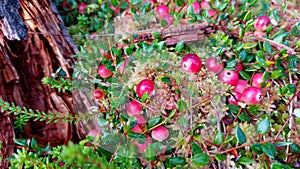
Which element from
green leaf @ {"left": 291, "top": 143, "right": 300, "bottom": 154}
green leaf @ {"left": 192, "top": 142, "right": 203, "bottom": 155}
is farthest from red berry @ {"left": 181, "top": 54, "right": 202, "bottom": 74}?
green leaf @ {"left": 291, "top": 143, "right": 300, "bottom": 154}

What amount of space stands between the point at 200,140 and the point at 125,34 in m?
0.75

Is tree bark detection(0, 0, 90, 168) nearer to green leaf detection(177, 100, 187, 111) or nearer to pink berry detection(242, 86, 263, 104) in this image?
green leaf detection(177, 100, 187, 111)

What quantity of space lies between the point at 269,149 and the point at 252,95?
0.86ft

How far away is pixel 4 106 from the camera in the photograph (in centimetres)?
126

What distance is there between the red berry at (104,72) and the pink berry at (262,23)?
0.81 meters

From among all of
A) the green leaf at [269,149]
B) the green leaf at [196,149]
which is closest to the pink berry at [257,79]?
the green leaf at [269,149]

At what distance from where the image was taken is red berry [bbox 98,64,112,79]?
1.52 m

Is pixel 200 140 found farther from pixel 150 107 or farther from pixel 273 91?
pixel 273 91

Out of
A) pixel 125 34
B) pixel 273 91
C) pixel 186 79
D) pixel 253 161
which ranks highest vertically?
pixel 125 34

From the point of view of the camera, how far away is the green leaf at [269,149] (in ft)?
3.64

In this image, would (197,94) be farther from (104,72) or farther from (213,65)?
(104,72)

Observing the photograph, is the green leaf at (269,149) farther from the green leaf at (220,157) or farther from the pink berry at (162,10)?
the pink berry at (162,10)

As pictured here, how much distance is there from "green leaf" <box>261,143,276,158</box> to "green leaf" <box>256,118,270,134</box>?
7cm

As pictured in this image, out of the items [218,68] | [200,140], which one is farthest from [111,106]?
[218,68]
